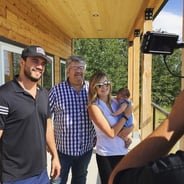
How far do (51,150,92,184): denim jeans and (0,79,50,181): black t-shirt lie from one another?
497 millimetres

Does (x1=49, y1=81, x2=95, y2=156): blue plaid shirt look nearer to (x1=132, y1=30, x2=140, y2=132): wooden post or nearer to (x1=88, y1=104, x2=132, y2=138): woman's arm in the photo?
(x1=88, y1=104, x2=132, y2=138): woman's arm

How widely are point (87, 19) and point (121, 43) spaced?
51.1 feet

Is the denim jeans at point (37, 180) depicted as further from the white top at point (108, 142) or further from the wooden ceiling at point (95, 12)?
the wooden ceiling at point (95, 12)

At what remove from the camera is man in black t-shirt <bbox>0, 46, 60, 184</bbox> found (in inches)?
73.2

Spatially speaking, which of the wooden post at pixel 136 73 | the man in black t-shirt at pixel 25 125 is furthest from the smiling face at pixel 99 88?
the wooden post at pixel 136 73

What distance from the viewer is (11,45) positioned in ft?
12.3

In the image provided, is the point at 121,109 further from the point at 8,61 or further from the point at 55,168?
the point at 8,61

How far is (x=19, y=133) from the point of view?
189 cm

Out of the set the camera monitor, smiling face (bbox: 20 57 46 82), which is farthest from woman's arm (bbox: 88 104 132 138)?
the camera monitor

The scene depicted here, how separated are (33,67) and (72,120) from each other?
0.60 metres

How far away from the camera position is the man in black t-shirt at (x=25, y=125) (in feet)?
6.10

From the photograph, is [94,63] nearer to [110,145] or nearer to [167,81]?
[167,81]

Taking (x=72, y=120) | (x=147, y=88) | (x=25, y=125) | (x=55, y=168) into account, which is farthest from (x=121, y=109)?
(x=147, y=88)

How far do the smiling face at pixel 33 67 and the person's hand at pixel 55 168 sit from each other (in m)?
0.66
